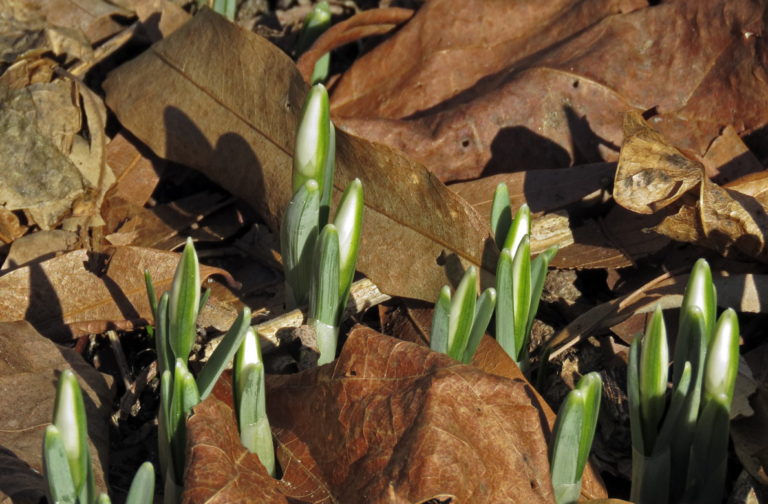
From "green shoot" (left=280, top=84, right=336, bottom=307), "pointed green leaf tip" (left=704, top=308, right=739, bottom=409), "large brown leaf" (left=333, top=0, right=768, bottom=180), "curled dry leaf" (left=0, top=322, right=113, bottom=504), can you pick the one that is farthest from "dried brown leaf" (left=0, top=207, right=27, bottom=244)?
"pointed green leaf tip" (left=704, top=308, right=739, bottom=409)

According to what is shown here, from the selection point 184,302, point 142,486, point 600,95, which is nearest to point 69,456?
point 142,486

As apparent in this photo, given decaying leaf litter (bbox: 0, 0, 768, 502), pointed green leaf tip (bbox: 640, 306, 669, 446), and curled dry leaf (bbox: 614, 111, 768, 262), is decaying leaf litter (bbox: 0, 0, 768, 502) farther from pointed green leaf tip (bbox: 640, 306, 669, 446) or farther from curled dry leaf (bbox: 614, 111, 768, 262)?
pointed green leaf tip (bbox: 640, 306, 669, 446)

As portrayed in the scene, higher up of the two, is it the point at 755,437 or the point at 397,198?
the point at 397,198

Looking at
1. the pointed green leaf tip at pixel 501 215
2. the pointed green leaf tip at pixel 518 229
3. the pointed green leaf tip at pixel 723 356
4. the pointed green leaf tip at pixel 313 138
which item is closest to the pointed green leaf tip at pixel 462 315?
the pointed green leaf tip at pixel 518 229

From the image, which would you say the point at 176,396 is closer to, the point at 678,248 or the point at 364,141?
the point at 364,141

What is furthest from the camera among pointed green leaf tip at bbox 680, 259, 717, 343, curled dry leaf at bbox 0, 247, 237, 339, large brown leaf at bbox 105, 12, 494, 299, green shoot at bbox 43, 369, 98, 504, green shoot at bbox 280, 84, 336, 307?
curled dry leaf at bbox 0, 247, 237, 339

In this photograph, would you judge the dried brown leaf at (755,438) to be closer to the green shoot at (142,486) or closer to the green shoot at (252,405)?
the green shoot at (252,405)

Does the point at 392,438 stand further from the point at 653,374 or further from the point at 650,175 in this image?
the point at 650,175
